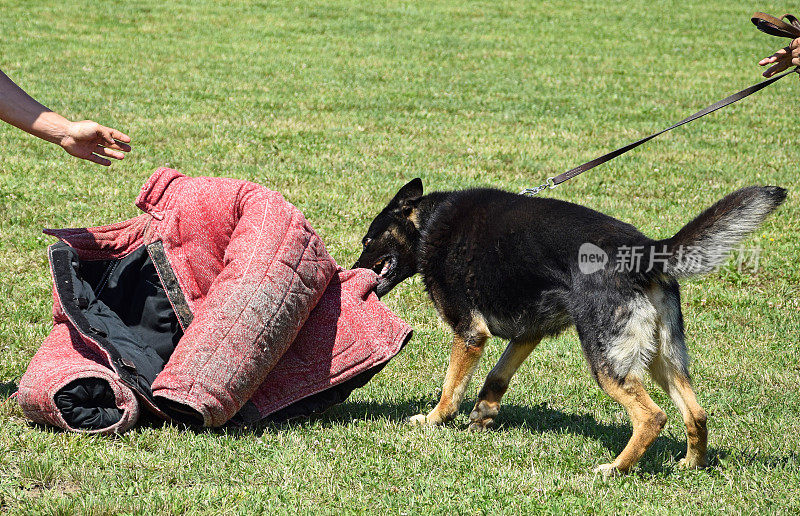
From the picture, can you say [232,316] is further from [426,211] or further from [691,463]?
[691,463]

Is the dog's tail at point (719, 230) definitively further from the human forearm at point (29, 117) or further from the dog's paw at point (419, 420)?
the human forearm at point (29, 117)

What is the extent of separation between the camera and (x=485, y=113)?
1392cm

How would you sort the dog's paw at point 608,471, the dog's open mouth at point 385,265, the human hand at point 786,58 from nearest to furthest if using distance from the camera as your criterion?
the dog's paw at point 608,471
the human hand at point 786,58
the dog's open mouth at point 385,265

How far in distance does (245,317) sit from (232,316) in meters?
0.06

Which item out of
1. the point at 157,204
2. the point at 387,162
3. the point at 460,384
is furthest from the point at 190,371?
the point at 387,162

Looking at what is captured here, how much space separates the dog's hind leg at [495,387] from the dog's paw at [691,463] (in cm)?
105

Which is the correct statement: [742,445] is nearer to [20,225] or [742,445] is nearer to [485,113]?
[20,225]

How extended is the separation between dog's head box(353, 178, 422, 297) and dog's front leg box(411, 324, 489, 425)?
81cm

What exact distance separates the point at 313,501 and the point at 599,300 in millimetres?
1669

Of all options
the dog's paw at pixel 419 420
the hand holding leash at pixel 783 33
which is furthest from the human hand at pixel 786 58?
the dog's paw at pixel 419 420

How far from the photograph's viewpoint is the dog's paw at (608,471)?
3855mm

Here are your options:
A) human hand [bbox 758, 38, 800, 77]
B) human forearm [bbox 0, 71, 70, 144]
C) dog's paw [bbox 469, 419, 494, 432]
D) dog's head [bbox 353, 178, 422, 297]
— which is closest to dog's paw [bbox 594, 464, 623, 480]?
dog's paw [bbox 469, 419, 494, 432]

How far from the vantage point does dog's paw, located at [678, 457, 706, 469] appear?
13.2 ft

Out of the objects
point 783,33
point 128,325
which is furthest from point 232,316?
point 783,33
